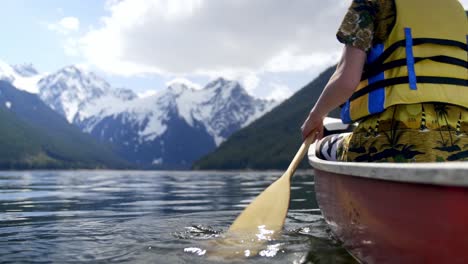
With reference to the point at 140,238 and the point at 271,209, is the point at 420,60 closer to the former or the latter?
the point at 271,209

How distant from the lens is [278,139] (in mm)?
177875

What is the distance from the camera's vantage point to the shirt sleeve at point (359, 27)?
3832 millimetres

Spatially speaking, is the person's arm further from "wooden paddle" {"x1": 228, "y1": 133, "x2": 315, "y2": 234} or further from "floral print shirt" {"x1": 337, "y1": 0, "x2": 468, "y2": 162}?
"wooden paddle" {"x1": 228, "y1": 133, "x2": 315, "y2": 234}

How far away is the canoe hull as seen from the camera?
89.7 inches

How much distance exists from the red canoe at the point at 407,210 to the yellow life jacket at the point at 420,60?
30.8 inches

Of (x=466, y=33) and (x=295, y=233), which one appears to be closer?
(x=466, y=33)

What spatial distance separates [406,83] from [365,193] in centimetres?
108

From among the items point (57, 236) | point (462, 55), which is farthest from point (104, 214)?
point (462, 55)

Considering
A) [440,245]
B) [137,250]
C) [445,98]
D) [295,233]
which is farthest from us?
[295,233]

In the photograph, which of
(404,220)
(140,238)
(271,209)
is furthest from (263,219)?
(404,220)

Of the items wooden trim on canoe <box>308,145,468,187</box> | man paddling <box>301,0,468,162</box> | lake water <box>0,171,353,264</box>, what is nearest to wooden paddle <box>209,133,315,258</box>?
lake water <box>0,171,353,264</box>

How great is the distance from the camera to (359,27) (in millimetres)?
3838

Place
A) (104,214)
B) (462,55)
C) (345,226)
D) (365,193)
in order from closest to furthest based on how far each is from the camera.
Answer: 1. (365,193)
2. (462,55)
3. (345,226)
4. (104,214)

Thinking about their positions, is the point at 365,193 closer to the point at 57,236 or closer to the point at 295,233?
the point at 295,233
